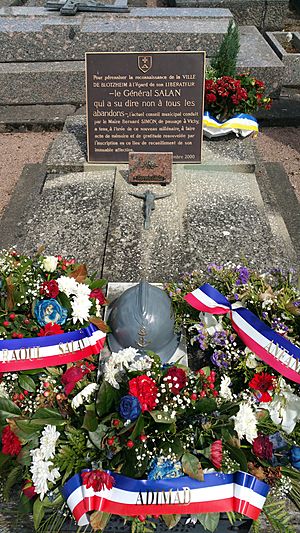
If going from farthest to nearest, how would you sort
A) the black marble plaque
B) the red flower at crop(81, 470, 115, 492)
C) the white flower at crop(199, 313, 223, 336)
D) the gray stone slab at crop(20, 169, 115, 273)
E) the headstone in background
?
the black marble plaque
the headstone in background
the gray stone slab at crop(20, 169, 115, 273)
the white flower at crop(199, 313, 223, 336)
the red flower at crop(81, 470, 115, 492)

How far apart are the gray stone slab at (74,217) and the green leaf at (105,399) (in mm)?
1388

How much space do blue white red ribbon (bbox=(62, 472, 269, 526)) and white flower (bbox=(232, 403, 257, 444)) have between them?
6.4 inches

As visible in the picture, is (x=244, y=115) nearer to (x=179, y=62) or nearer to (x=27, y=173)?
(x=179, y=62)

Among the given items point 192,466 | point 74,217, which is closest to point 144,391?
point 192,466

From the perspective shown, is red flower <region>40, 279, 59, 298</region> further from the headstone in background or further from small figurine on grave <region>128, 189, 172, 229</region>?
the headstone in background

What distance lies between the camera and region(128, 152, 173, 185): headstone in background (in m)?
4.27

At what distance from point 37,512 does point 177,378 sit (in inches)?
33.1

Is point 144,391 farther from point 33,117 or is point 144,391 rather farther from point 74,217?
point 33,117

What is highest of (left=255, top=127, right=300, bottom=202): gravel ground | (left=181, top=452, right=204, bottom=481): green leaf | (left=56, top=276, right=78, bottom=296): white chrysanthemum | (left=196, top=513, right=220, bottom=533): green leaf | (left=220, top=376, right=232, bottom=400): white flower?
(left=56, top=276, right=78, bottom=296): white chrysanthemum

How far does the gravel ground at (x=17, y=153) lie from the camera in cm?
615

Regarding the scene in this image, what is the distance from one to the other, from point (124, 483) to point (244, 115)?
4.12 m

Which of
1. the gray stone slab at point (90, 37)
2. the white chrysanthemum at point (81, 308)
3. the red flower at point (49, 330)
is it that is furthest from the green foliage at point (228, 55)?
the red flower at point (49, 330)

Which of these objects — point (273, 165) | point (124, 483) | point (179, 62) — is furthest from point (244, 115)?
point (124, 483)

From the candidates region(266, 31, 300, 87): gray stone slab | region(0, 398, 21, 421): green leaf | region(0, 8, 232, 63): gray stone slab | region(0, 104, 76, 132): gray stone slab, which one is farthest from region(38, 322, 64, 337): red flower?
region(266, 31, 300, 87): gray stone slab
